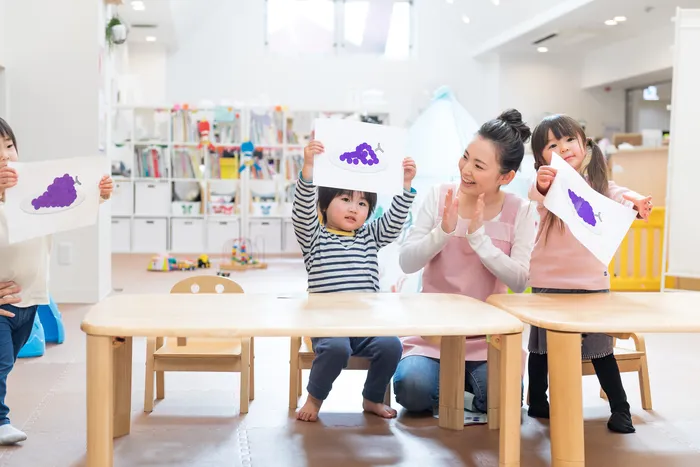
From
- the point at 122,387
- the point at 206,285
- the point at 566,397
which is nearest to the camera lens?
the point at 566,397

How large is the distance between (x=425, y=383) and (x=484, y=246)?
0.49 meters

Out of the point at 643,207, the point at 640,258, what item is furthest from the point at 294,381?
the point at 640,258

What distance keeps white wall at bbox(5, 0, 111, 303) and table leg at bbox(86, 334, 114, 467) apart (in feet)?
11.1

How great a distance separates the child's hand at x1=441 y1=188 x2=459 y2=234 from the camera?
2213mm

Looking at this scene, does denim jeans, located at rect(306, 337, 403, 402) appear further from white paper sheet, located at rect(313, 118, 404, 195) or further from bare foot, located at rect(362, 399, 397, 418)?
white paper sheet, located at rect(313, 118, 404, 195)

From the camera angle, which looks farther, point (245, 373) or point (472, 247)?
point (245, 373)

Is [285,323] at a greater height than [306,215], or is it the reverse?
[306,215]

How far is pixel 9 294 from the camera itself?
2168mm

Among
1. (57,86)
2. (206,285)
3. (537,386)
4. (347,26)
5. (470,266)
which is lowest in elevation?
(537,386)

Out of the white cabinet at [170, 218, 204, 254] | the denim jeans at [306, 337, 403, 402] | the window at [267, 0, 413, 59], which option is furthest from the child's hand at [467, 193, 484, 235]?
the window at [267, 0, 413, 59]

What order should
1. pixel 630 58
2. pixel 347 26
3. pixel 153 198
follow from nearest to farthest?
pixel 153 198 → pixel 630 58 → pixel 347 26

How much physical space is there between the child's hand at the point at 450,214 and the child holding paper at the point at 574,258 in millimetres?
298

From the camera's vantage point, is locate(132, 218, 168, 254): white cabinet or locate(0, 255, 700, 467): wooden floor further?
locate(132, 218, 168, 254): white cabinet

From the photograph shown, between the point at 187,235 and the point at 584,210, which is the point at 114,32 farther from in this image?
the point at 584,210
